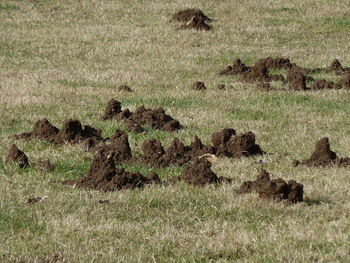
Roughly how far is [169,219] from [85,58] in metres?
13.4

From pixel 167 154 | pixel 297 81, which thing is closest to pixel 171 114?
pixel 297 81

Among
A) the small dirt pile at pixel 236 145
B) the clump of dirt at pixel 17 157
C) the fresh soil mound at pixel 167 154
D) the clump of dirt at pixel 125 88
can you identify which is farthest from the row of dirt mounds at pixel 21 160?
the clump of dirt at pixel 125 88

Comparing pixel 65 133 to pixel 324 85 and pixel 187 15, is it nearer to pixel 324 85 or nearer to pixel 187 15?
pixel 324 85

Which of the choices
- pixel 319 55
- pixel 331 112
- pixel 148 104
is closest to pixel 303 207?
pixel 331 112

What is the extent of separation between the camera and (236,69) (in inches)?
772

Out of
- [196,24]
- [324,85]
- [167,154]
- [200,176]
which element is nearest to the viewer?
[200,176]

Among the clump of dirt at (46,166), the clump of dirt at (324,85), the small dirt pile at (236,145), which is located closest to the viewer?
Answer: the clump of dirt at (46,166)

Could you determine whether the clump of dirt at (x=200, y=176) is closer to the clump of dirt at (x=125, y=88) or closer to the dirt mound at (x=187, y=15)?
the clump of dirt at (x=125, y=88)

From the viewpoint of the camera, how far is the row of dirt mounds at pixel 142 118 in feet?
46.1

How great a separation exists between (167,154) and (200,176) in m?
1.29

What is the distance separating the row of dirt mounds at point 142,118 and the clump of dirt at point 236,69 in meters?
5.24

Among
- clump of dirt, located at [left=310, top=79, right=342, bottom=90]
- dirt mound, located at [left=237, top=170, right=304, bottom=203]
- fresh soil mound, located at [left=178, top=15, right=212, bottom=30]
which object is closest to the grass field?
dirt mound, located at [left=237, top=170, right=304, bottom=203]

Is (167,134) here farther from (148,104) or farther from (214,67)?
(214,67)

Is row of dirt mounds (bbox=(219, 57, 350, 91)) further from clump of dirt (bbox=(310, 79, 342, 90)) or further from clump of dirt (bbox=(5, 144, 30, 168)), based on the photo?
clump of dirt (bbox=(5, 144, 30, 168))
